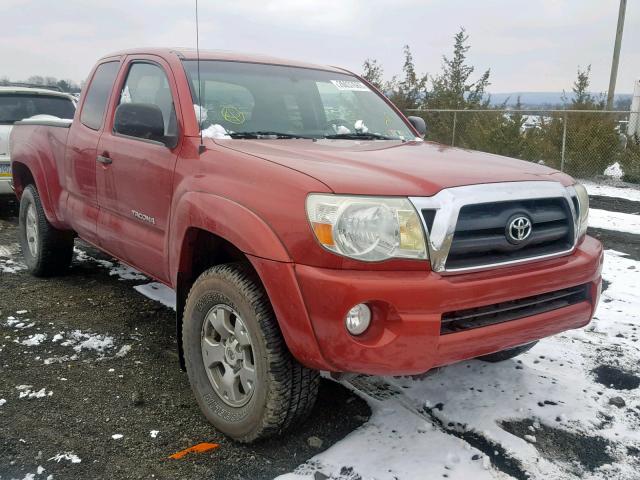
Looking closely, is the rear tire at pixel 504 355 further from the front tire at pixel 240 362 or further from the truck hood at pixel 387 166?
the front tire at pixel 240 362

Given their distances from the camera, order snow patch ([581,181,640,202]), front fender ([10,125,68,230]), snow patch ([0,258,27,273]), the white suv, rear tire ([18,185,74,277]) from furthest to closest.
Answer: snow patch ([581,181,640,202]) → the white suv → snow patch ([0,258,27,273]) → rear tire ([18,185,74,277]) → front fender ([10,125,68,230])

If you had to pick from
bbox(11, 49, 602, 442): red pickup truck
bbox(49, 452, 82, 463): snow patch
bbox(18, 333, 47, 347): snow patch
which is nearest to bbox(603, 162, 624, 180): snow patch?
bbox(11, 49, 602, 442): red pickup truck

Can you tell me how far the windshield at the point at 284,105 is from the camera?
127 inches

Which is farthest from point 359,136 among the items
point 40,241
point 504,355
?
point 40,241

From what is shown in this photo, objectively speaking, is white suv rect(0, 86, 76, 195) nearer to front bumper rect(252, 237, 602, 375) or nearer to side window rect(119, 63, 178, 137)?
side window rect(119, 63, 178, 137)

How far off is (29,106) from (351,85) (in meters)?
5.68

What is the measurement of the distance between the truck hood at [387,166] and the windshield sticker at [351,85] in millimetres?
839

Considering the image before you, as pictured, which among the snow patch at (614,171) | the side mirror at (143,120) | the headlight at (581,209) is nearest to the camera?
the headlight at (581,209)

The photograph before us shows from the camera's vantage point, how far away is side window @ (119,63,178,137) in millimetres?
3238

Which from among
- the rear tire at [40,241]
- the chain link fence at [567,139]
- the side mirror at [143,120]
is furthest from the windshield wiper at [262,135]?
the chain link fence at [567,139]

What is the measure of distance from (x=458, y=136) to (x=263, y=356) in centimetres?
1279

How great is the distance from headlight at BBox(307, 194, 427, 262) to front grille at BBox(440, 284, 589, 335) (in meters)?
0.32

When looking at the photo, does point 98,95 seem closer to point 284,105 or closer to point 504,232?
point 284,105

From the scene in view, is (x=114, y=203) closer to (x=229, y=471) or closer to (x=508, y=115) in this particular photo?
(x=229, y=471)
